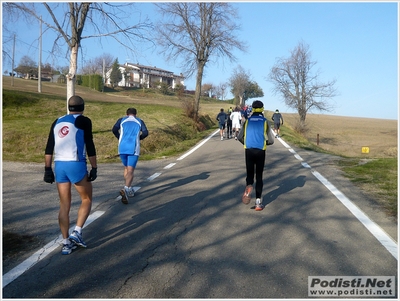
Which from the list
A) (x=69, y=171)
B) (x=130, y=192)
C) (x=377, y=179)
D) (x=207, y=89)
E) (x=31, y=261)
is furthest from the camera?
(x=207, y=89)

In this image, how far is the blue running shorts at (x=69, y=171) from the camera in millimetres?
5020

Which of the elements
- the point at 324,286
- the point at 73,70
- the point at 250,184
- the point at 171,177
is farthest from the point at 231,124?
the point at 324,286

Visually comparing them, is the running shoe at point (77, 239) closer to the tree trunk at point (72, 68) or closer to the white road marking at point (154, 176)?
A: the white road marking at point (154, 176)

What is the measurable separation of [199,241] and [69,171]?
193cm

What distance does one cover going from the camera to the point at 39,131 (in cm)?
1791

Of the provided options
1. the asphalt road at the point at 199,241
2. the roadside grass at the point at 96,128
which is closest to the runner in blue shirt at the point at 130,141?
the asphalt road at the point at 199,241

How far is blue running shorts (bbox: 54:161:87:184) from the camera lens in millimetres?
5020

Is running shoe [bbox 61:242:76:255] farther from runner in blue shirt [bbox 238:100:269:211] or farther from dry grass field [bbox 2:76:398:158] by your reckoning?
dry grass field [bbox 2:76:398:158]

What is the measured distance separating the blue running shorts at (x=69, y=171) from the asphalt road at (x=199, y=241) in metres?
0.92

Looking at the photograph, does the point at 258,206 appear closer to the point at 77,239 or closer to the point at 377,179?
the point at 77,239

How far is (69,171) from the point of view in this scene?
502cm

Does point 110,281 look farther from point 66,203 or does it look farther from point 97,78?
point 97,78

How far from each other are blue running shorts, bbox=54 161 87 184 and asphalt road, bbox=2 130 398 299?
919 mm

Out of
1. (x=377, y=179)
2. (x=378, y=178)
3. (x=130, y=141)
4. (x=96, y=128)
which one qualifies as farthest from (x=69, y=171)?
(x=96, y=128)
